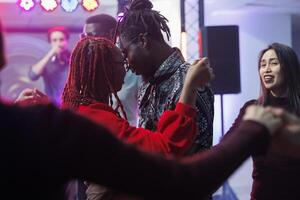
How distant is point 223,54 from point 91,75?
12.0 ft

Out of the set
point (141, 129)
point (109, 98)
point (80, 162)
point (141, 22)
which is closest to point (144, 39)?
point (141, 22)

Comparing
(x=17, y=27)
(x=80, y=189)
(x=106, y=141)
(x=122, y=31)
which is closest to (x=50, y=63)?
(x=17, y=27)

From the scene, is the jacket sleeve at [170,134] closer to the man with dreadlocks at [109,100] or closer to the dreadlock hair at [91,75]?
the man with dreadlocks at [109,100]

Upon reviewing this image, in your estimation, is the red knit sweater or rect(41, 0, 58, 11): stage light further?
rect(41, 0, 58, 11): stage light

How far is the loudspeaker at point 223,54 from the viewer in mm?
4887

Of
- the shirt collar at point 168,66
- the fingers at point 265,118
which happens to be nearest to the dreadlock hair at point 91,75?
the shirt collar at point 168,66

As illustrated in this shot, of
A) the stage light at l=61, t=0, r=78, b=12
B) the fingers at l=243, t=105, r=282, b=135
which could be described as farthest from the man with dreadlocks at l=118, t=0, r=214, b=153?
the stage light at l=61, t=0, r=78, b=12

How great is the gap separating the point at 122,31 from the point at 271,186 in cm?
79

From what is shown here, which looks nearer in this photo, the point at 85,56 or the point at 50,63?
the point at 85,56

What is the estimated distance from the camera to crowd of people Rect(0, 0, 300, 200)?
0.68 m

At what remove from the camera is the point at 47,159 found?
68cm

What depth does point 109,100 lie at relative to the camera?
1.40 meters

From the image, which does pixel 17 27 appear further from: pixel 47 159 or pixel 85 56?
pixel 47 159

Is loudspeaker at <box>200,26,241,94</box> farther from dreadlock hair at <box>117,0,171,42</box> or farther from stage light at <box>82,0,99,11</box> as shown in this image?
dreadlock hair at <box>117,0,171,42</box>
